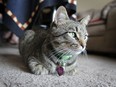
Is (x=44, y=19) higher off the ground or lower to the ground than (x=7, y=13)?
lower

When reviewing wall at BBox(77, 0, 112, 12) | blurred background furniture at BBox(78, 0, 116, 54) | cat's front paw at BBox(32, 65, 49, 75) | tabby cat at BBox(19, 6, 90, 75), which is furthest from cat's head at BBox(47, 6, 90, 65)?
wall at BBox(77, 0, 112, 12)

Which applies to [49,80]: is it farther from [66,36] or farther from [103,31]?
[103,31]

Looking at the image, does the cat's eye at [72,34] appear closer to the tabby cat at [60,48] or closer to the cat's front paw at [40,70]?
the tabby cat at [60,48]

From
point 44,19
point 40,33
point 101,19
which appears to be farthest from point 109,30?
point 40,33

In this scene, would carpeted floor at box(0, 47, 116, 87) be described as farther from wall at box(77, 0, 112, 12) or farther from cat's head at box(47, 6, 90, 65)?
wall at box(77, 0, 112, 12)

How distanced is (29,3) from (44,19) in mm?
236

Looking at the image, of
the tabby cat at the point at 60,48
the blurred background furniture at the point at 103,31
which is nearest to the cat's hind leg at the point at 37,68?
the tabby cat at the point at 60,48

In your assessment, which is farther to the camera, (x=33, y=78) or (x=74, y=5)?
(x=74, y=5)

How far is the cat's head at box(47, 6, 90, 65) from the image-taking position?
99cm

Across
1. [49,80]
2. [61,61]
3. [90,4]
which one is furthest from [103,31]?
[90,4]

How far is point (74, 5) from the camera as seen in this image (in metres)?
1.35

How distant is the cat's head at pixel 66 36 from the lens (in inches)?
38.8

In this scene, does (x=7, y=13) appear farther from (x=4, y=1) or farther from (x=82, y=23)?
(x=82, y=23)

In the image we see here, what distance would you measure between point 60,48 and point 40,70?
0.15m
